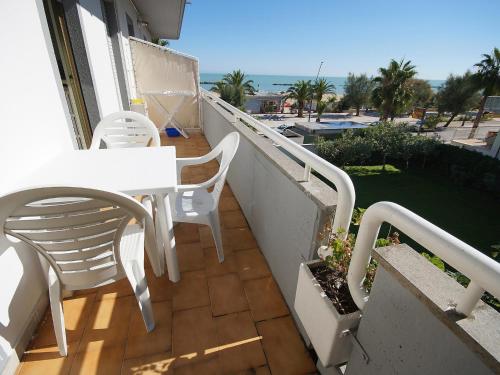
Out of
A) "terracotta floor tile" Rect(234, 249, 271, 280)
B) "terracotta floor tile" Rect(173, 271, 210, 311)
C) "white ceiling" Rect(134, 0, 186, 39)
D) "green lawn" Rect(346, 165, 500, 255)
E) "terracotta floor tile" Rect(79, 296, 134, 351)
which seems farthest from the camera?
"green lawn" Rect(346, 165, 500, 255)

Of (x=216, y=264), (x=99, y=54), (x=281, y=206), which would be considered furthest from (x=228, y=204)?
(x=99, y=54)

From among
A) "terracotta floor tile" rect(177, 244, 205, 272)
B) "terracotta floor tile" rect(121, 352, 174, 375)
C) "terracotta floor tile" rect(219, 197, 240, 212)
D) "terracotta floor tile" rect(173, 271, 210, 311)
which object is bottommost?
"terracotta floor tile" rect(121, 352, 174, 375)

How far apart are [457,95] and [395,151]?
615 inches

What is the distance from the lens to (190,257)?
6.88ft

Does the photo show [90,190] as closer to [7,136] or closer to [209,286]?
[7,136]

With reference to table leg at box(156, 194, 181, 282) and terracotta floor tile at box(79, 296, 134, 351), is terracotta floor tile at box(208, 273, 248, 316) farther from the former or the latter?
terracotta floor tile at box(79, 296, 134, 351)

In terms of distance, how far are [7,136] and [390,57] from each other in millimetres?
28540

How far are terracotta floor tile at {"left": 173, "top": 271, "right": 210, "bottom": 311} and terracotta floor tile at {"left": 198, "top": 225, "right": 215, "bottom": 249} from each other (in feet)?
1.13

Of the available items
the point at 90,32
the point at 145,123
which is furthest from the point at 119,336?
the point at 90,32

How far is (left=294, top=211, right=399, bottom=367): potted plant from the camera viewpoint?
3.14ft

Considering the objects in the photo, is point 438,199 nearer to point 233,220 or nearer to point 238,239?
point 233,220

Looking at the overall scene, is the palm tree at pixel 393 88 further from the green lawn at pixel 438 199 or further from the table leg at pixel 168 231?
the table leg at pixel 168 231

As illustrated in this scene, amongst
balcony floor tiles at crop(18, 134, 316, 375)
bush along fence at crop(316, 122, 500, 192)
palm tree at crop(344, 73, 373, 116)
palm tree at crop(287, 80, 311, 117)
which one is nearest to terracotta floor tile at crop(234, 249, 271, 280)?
balcony floor tiles at crop(18, 134, 316, 375)

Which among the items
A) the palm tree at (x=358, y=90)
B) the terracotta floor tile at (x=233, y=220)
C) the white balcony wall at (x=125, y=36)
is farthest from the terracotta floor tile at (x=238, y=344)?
the palm tree at (x=358, y=90)
